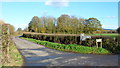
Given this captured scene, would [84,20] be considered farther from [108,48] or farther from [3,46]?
[3,46]

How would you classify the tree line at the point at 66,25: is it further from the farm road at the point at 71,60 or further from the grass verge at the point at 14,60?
the grass verge at the point at 14,60

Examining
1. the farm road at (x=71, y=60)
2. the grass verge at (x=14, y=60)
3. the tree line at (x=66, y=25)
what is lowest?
the farm road at (x=71, y=60)

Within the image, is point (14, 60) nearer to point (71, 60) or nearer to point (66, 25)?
point (71, 60)

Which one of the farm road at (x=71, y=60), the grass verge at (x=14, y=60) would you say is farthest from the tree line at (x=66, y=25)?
the grass verge at (x=14, y=60)

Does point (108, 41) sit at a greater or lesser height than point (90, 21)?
lesser

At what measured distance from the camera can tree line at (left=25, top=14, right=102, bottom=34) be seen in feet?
106

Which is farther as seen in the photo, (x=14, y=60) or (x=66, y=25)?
(x=66, y=25)

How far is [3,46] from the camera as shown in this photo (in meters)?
7.17

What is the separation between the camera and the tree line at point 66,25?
106ft

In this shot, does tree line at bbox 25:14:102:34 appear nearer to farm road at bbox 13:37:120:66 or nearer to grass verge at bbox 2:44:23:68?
farm road at bbox 13:37:120:66

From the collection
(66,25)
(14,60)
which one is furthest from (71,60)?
(66,25)

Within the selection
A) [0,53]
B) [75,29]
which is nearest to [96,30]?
[75,29]

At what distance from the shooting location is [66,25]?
1355 inches

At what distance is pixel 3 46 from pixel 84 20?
34532 mm
